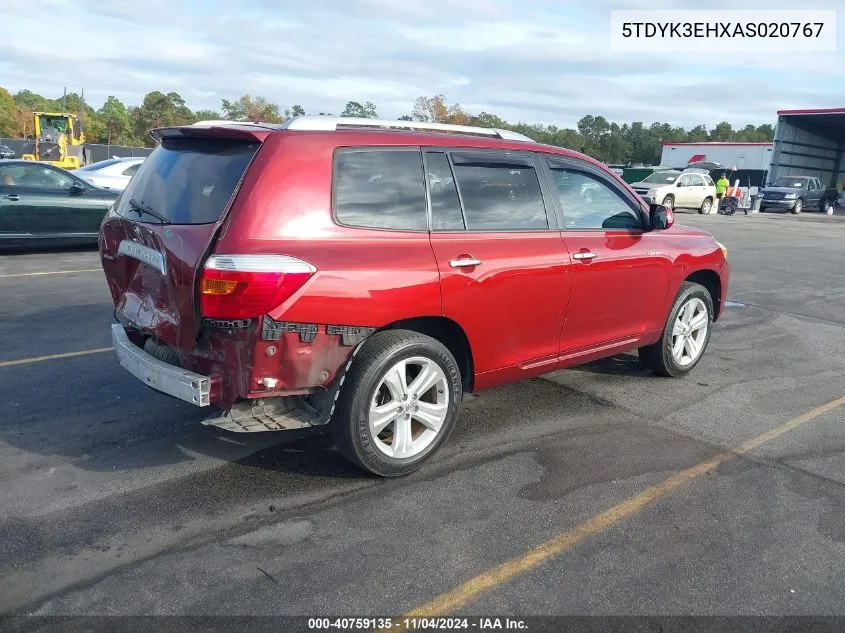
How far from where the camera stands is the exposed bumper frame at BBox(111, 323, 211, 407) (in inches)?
130

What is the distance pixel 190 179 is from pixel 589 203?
2.63 m

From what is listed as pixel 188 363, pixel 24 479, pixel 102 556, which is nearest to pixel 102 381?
pixel 24 479

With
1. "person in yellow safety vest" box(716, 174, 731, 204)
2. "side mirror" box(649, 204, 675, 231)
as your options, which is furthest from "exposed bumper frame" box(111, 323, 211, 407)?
"person in yellow safety vest" box(716, 174, 731, 204)

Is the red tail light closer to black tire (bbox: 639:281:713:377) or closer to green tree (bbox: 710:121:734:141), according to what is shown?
black tire (bbox: 639:281:713:377)

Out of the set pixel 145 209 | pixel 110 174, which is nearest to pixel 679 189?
pixel 110 174

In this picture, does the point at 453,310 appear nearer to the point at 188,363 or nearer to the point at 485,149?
the point at 485,149

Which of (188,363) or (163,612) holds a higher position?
(188,363)

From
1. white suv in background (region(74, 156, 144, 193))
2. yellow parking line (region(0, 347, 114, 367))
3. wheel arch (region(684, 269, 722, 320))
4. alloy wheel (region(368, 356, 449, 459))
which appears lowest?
yellow parking line (region(0, 347, 114, 367))

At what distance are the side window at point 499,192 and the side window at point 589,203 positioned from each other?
0.78 feet

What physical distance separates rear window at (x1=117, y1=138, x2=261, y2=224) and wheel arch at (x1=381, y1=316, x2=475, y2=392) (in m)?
1.08

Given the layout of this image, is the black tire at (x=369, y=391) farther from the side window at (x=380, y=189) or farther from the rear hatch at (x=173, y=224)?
the rear hatch at (x=173, y=224)

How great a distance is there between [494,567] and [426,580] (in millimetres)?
313

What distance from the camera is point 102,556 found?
2.98m

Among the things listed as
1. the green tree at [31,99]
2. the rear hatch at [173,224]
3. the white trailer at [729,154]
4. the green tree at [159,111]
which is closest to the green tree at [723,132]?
the white trailer at [729,154]
